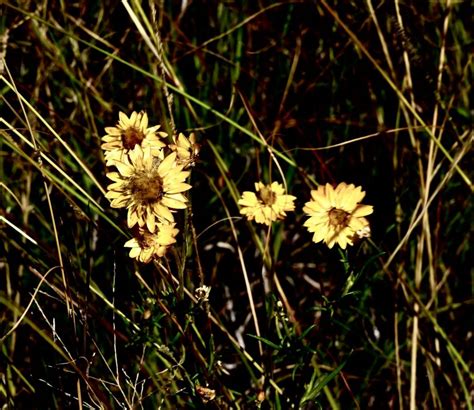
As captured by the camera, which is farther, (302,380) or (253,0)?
(253,0)

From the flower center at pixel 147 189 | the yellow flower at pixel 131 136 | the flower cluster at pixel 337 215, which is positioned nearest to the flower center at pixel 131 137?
the yellow flower at pixel 131 136

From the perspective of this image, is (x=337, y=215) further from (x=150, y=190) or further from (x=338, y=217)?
(x=150, y=190)

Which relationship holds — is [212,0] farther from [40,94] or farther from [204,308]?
[204,308]

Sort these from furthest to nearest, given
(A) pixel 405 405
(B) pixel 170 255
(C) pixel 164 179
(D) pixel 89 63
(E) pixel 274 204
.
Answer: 1. (D) pixel 89 63
2. (A) pixel 405 405
3. (B) pixel 170 255
4. (E) pixel 274 204
5. (C) pixel 164 179

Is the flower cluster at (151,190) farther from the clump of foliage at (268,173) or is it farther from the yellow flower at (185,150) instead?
the clump of foliage at (268,173)

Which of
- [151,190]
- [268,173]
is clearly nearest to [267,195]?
[151,190]

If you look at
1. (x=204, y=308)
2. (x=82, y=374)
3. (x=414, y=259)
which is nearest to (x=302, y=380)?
(x=204, y=308)
